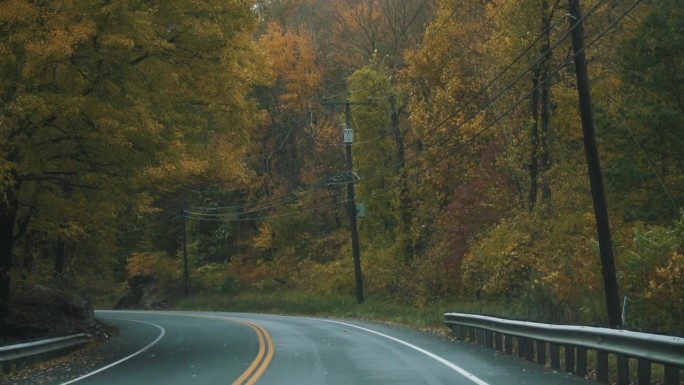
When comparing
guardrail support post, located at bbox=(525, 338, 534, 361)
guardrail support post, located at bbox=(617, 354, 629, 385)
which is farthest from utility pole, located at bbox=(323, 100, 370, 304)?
guardrail support post, located at bbox=(617, 354, 629, 385)

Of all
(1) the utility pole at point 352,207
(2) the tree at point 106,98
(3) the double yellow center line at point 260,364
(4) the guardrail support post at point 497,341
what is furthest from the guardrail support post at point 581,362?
(1) the utility pole at point 352,207

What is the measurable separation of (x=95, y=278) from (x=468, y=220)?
41198 millimetres

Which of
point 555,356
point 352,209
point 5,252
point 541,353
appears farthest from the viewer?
point 352,209

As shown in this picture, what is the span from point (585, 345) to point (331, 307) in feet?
112

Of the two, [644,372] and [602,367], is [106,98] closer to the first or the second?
[602,367]

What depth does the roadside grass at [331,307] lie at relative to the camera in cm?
3163

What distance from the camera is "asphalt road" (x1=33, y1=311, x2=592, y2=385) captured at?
12.9 meters

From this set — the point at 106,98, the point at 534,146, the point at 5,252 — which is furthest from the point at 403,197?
the point at 106,98

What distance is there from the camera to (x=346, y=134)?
42.9 meters

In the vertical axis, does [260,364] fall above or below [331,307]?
above

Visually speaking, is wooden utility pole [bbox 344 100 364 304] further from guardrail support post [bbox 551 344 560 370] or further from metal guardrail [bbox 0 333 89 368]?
guardrail support post [bbox 551 344 560 370]

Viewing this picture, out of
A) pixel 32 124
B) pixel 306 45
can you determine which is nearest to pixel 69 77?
pixel 32 124

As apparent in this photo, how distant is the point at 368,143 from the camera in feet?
158

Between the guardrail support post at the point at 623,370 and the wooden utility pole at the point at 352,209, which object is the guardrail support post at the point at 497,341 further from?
the wooden utility pole at the point at 352,209
